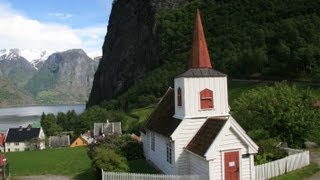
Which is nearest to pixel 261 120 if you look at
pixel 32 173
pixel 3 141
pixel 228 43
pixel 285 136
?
pixel 285 136

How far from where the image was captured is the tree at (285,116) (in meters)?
39.0

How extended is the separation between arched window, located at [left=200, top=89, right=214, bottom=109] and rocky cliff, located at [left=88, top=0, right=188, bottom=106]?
13267 centimetres

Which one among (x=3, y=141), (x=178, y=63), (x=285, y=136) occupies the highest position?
(x=178, y=63)

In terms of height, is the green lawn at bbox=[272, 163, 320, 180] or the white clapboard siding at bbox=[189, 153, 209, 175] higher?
the white clapboard siding at bbox=[189, 153, 209, 175]

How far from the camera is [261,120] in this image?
41812 mm

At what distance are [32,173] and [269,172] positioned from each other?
780 inches

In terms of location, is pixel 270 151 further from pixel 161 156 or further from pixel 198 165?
pixel 161 156

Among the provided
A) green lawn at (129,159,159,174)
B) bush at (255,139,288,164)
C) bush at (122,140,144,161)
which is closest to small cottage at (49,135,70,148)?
bush at (122,140,144,161)

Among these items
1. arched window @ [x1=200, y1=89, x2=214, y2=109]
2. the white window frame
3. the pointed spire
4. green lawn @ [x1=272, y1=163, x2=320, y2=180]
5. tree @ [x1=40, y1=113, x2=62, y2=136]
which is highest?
the pointed spire

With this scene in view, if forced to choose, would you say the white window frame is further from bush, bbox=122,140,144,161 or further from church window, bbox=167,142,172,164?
church window, bbox=167,142,172,164

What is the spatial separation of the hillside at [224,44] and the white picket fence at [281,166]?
6477cm

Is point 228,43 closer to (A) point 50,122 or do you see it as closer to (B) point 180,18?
(B) point 180,18

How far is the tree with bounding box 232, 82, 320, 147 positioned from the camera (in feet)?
128

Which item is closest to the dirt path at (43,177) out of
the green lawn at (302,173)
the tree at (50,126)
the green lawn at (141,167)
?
the green lawn at (141,167)
